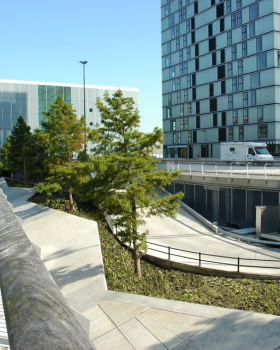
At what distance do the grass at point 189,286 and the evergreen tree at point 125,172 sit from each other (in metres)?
0.99

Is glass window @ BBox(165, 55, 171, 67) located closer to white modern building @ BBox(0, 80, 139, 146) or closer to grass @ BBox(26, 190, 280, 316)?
white modern building @ BBox(0, 80, 139, 146)

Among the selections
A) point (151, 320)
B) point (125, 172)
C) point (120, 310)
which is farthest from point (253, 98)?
point (151, 320)

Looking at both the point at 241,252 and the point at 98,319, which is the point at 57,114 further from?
the point at 98,319

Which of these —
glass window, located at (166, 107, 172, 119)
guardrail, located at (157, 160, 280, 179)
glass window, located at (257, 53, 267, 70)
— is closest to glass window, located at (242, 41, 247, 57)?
glass window, located at (257, 53, 267, 70)

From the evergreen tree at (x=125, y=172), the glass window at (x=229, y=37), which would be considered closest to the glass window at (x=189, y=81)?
the glass window at (x=229, y=37)

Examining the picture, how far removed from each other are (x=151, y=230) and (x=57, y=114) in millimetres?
11684

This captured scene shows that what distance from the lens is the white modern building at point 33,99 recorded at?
184 feet

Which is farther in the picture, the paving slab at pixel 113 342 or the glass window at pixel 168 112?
the glass window at pixel 168 112

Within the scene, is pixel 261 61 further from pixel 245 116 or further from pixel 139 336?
pixel 139 336

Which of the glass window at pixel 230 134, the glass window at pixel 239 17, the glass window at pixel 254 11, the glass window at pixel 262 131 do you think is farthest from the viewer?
the glass window at pixel 230 134

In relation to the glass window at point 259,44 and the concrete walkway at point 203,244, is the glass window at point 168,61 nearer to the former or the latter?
the glass window at point 259,44

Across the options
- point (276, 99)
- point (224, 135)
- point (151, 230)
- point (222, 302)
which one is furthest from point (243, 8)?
point (222, 302)

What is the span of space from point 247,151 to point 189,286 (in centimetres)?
2363

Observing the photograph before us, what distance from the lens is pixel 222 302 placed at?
11.0 m
